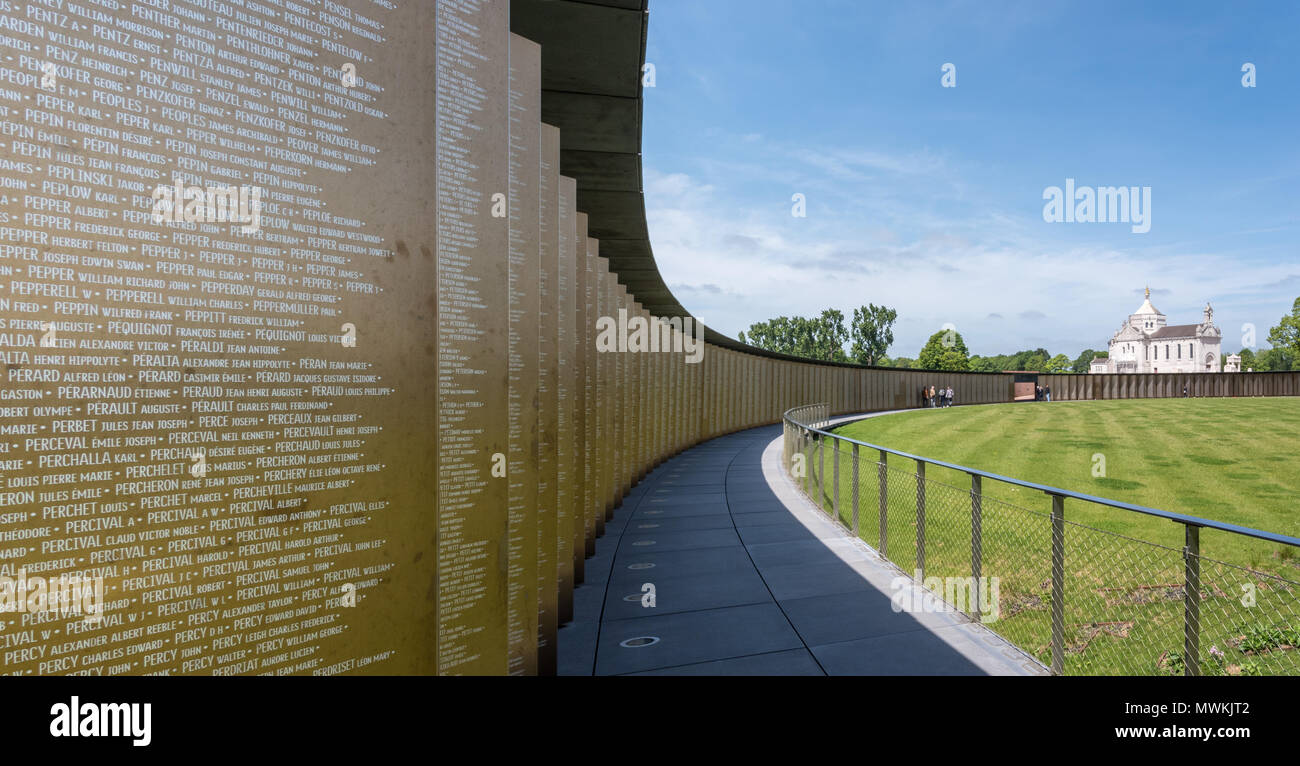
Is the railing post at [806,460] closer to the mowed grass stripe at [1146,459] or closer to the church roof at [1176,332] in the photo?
the mowed grass stripe at [1146,459]

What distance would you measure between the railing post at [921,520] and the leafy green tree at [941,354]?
9514 cm

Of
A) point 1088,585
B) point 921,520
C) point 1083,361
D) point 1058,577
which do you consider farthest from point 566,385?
point 1083,361

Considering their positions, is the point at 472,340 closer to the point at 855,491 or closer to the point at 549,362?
the point at 549,362

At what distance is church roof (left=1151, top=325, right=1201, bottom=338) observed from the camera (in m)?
110

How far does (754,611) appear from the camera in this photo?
5.23 metres

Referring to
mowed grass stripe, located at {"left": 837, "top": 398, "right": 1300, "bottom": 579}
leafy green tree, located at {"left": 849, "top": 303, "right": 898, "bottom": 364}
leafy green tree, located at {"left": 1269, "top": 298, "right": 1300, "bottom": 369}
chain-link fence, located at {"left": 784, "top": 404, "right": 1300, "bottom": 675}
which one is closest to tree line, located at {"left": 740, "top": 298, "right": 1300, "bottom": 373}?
leafy green tree, located at {"left": 849, "top": 303, "right": 898, "bottom": 364}

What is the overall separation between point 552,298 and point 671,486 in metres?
7.44

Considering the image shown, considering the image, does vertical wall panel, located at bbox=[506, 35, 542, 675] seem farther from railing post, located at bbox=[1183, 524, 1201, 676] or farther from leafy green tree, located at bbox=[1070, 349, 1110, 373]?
leafy green tree, located at bbox=[1070, 349, 1110, 373]

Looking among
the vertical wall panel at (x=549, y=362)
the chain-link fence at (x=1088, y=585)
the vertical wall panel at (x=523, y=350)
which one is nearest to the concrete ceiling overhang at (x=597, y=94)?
the vertical wall panel at (x=549, y=362)

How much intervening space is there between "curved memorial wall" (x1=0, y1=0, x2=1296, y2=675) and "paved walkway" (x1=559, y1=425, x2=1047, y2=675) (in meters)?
1.96

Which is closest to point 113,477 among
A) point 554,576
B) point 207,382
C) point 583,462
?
point 207,382

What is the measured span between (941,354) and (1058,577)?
101 metres
